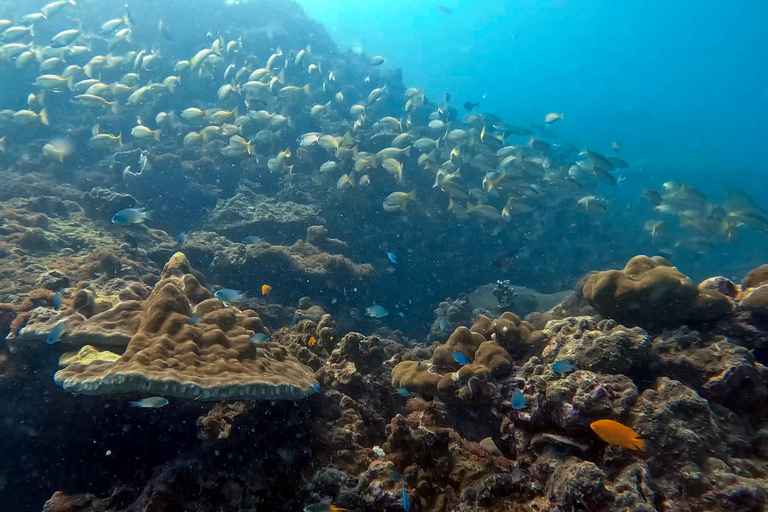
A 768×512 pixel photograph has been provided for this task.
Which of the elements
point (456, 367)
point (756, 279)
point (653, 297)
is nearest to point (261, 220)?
point (456, 367)

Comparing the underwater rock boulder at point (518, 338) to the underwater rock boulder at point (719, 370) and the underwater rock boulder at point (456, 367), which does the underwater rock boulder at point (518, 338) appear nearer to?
the underwater rock boulder at point (456, 367)

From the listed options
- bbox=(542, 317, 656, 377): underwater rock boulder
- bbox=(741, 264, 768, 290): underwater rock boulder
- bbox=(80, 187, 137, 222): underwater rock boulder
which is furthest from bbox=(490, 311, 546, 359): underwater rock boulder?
bbox=(80, 187, 137, 222): underwater rock boulder

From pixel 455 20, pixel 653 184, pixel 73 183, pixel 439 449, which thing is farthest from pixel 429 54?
pixel 439 449

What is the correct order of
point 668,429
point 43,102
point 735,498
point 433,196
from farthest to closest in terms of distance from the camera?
point 43,102 < point 433,196 < point 668,429 < point 735,498

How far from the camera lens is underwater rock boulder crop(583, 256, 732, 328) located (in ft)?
13.3

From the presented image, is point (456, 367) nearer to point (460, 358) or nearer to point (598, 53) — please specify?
point (460, 358)

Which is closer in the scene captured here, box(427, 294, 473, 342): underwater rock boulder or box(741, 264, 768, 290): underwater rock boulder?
box(741, 264, 768, 290): underwater rock boulder

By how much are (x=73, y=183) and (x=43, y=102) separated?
5390 millimetres

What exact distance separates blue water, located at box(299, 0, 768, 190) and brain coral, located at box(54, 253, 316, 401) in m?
80.9

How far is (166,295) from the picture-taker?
390 cm

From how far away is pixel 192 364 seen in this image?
3.15 meters

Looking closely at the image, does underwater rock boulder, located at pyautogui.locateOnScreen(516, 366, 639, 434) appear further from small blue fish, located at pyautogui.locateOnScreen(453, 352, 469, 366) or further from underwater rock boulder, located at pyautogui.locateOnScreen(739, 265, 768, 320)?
underwater rock boulder, located at pyautogui.locateOnScreen(739, 265, 768, 320)

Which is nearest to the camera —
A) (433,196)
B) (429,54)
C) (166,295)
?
(166,295)

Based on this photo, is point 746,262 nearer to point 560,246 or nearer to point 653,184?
point 653,184
